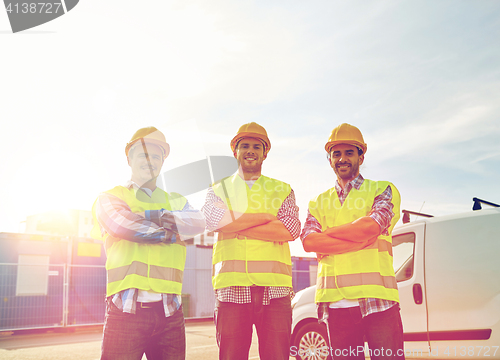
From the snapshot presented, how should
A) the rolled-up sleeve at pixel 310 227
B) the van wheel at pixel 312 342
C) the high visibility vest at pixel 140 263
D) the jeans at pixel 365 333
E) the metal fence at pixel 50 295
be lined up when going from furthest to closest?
1. the metal fence at pixel 50 295
2. the van wheel at pixel 312 342
3. the rolled-up sleeve at pixel 310 227
4. the jeans at pixel 365 333
5. the high visibility vest at pixel 140 263

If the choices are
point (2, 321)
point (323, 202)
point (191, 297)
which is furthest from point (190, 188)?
point (191, 297)

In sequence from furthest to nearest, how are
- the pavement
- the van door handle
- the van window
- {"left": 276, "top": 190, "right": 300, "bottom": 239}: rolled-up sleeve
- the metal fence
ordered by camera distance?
the metal fence → the pavement → the van window → the van door handle → {"left": 276, "top": 190, "right": 300, "bottom": 239}: rolled-up sleeve

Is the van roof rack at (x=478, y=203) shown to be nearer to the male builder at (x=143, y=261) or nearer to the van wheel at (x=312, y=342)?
the van wheel at (x=312, y=342)

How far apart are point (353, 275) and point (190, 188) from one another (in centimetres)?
153

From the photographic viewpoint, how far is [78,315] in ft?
42.1

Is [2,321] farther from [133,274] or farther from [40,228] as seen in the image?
[133,274]

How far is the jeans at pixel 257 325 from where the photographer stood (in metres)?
2.98

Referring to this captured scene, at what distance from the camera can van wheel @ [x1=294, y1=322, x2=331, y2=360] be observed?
591cm

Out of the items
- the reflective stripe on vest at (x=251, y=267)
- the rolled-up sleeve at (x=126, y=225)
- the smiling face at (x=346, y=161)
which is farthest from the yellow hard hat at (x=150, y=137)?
the smiling face at (x=346, y=161)

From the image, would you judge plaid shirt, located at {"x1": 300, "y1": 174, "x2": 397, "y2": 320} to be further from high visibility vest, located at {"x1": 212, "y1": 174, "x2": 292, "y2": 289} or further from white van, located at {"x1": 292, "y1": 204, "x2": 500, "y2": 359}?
white van, located at {"x1": 292, "y1": 204, "x2": 500, "y2": 359}

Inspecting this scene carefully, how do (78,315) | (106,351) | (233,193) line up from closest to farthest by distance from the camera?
(106,351)
(233,193)
(78,315)

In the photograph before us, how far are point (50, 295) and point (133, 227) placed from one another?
11278 millimetres

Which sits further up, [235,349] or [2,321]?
[235,349]

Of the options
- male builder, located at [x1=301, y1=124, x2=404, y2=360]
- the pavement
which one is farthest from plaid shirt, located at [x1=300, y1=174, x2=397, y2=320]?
the pavement
